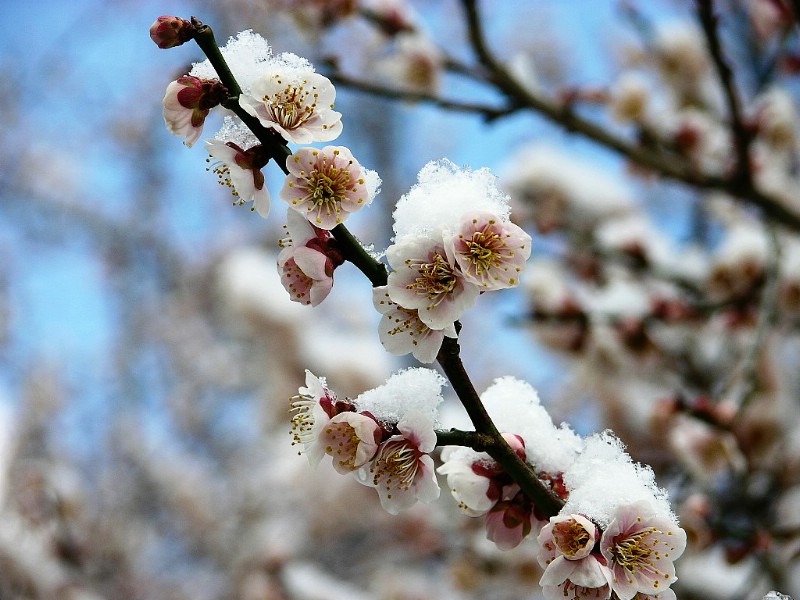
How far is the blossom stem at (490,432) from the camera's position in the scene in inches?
31.4

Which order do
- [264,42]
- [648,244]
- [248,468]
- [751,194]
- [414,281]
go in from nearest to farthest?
1. [414,281]
2. [264,42]
3. [751,194]
4. [648,244]
5. [248,468]

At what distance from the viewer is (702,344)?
4.19 metres

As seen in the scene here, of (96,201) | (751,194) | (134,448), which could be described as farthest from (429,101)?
(96,201)

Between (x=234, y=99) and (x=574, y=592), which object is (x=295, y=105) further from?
(x=574, y=592)

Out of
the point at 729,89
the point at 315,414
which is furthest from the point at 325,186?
the point at 729,89

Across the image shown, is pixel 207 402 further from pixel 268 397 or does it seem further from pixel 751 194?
pixel 751 194

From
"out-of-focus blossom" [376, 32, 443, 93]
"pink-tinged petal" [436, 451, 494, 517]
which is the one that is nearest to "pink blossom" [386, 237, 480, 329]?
"pink-tinged petal" [436, 451, 494, 517]

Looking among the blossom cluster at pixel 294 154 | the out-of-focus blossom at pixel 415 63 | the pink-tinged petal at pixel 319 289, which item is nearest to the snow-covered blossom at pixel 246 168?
the blossom cluster at pixel 294 154

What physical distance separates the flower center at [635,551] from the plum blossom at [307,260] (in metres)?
0.45

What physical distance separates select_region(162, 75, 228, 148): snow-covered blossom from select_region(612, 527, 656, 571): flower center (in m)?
0.71

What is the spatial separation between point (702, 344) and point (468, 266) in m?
3.80

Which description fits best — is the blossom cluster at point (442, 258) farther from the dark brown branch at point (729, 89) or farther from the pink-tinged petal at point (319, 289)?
the dark brown branch at point (729, 89)

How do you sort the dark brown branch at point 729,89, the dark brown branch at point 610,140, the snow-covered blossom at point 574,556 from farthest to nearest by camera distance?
the dark brown branch at point 610,140
the dark brown branch at point 729,89
the snow-covered blossom at point 574,556

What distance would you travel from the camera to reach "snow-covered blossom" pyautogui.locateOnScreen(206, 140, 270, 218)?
32.6 inches
